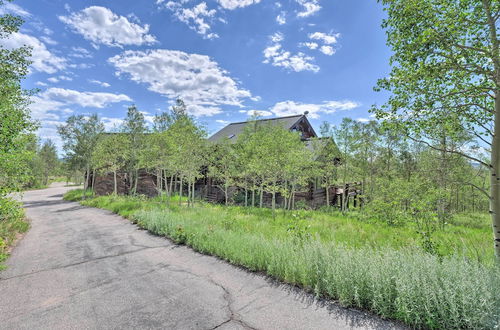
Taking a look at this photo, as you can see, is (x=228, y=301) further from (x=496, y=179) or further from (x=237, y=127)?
(x=237, y=127)

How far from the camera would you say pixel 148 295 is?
173 inches

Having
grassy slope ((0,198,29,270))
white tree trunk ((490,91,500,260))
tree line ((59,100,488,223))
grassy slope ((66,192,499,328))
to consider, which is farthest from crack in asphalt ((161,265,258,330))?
tree line ((59,100,488,223))

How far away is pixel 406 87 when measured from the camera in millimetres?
4477

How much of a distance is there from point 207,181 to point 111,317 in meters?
22.8

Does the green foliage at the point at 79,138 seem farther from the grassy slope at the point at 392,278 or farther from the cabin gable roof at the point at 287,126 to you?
the grassy slope at the point at 392,278

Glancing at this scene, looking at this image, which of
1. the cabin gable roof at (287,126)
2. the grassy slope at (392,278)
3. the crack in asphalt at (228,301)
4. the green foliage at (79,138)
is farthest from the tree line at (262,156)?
the crack in asphalt at (228,301)

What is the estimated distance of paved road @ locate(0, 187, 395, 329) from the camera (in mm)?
3537

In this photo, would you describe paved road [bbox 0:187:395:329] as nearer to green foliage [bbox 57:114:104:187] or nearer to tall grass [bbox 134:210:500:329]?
tall grass [bbox 134:210:500:329]

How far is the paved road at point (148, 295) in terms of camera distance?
354 centimetres

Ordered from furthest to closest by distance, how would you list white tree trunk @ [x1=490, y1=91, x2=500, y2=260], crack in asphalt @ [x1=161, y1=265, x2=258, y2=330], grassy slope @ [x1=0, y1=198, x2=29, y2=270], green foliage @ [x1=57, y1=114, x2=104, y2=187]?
green foliage @ [x1=57, y1=114, x2=104, y2=187]
grassy slope @ [x1=0, y1=198, x2=29, y2=270]
white tree trunk @ [x1=490, y1=91, x2=500, y2=260]
crack in asphalt @ [x1=161, y1=265, x2=258, y2=330]

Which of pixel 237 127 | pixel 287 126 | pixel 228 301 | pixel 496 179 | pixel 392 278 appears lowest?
pixel 228 301

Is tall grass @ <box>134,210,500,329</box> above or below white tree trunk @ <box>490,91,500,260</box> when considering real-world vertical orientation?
below

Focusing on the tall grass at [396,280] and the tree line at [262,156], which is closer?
the tall grass at [396,280]

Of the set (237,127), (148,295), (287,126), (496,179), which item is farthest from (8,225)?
(237,127)
